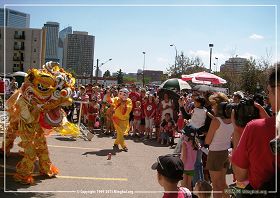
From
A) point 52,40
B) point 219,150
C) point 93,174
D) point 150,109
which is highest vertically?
point 52,40

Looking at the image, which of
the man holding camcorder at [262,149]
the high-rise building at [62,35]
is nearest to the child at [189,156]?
the man holding camcorder at [262,149]

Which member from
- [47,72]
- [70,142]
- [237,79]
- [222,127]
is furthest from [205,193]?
[237,79]

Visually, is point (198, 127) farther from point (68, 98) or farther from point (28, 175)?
point (28, 175)

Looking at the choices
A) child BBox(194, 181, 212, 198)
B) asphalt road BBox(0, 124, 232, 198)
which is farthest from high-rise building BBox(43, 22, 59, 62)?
child BBox(194, 181, 212, 198)

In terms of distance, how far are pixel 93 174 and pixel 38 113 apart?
1.75 meters

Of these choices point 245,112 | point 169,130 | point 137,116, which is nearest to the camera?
point 245,112

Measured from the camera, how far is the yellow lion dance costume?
652cm

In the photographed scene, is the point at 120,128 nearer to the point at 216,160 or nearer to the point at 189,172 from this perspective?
the point at 189,172

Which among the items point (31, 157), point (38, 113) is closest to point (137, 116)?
point (38, 113)

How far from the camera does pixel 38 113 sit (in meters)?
6.73

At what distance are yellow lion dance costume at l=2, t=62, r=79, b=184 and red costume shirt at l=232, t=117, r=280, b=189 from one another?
15.5 ft

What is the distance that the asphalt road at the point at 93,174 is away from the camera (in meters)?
6.11

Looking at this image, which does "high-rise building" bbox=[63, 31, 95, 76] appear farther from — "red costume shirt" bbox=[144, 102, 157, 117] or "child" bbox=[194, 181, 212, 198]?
"child" bbox=[194, 181, 212, 198]

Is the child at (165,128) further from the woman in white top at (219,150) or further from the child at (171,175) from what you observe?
the child at (171,175)
